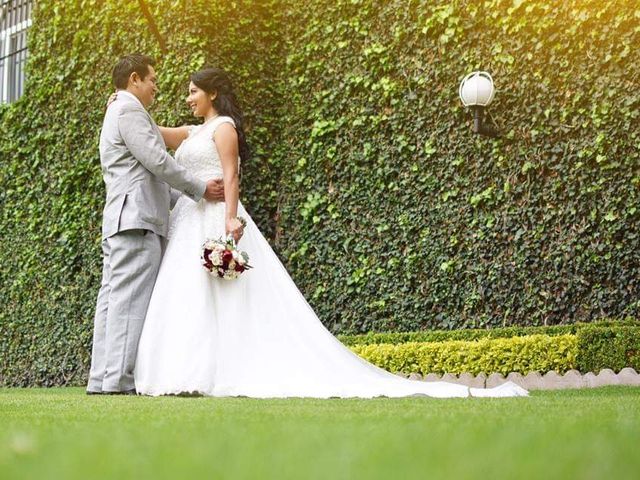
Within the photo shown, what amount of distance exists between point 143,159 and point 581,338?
288cm

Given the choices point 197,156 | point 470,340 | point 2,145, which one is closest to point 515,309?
point 470,340

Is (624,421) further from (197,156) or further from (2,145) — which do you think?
(2,145)

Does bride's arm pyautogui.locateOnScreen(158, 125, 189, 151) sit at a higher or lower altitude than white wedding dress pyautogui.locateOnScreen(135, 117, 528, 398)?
higher

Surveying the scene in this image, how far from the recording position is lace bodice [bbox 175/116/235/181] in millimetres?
5820

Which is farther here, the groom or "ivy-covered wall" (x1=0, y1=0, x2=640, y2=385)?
"ivy-covered wall" (x1=0, y1=0, x2=640, y2=385)

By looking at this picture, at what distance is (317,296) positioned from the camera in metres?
8.43

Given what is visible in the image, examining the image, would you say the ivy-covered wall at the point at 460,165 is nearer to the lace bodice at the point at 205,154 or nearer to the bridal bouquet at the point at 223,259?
the lace bodice at the point at 205,154

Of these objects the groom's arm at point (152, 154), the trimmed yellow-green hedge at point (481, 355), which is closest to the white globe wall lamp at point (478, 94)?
the trimmed yellow-green hedge at point (481, 355)

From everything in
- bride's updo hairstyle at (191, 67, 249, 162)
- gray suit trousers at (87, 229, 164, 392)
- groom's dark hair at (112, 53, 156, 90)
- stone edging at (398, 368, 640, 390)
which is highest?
groom's dark hair at (112, 53, 156, 90)

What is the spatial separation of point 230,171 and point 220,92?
544 millimetres

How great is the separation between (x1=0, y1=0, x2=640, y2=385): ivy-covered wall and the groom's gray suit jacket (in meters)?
2.60

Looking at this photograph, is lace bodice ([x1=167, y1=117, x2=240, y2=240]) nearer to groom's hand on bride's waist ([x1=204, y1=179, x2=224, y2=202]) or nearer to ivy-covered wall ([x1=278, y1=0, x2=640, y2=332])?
groom's hand on bride's waist ([x1=204, y1=179, x2=224, y2=202])

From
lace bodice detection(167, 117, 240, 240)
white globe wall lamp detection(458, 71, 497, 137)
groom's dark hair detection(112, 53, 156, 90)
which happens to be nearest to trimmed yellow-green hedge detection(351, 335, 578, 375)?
white globe wall lamp detection(458, 71, 497, 137)

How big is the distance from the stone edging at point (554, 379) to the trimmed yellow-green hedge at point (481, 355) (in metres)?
0.04
